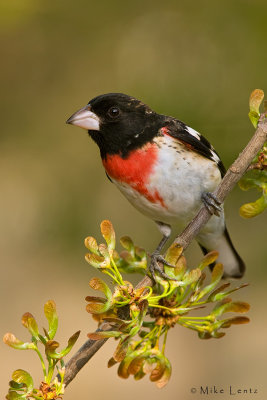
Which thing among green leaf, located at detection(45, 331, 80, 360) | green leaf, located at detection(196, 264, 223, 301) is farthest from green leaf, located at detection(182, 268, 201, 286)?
green leaf, located at detection(45, 331, 80, 360)

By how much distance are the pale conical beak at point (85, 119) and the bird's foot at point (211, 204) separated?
693 mm

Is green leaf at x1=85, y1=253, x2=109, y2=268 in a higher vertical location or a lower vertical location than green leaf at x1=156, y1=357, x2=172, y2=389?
higher

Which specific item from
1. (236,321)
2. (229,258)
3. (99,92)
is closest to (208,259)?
(236,321)

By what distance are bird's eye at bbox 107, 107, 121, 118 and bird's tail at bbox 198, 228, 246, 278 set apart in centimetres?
121

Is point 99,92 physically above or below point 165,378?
above

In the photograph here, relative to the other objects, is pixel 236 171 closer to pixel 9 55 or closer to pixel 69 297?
pixel 9 55

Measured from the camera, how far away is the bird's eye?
127 inches

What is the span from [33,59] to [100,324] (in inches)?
77.6

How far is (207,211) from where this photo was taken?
2410mm

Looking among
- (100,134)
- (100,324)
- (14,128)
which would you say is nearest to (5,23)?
(14,128)

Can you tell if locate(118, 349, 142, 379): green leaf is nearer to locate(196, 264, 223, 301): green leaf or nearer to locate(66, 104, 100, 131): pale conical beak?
locate(196, 264, 223, 301): green leaf

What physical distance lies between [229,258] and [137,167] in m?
1.05

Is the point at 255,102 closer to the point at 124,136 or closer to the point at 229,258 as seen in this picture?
the point at 124,136

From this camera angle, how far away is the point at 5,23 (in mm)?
3287
